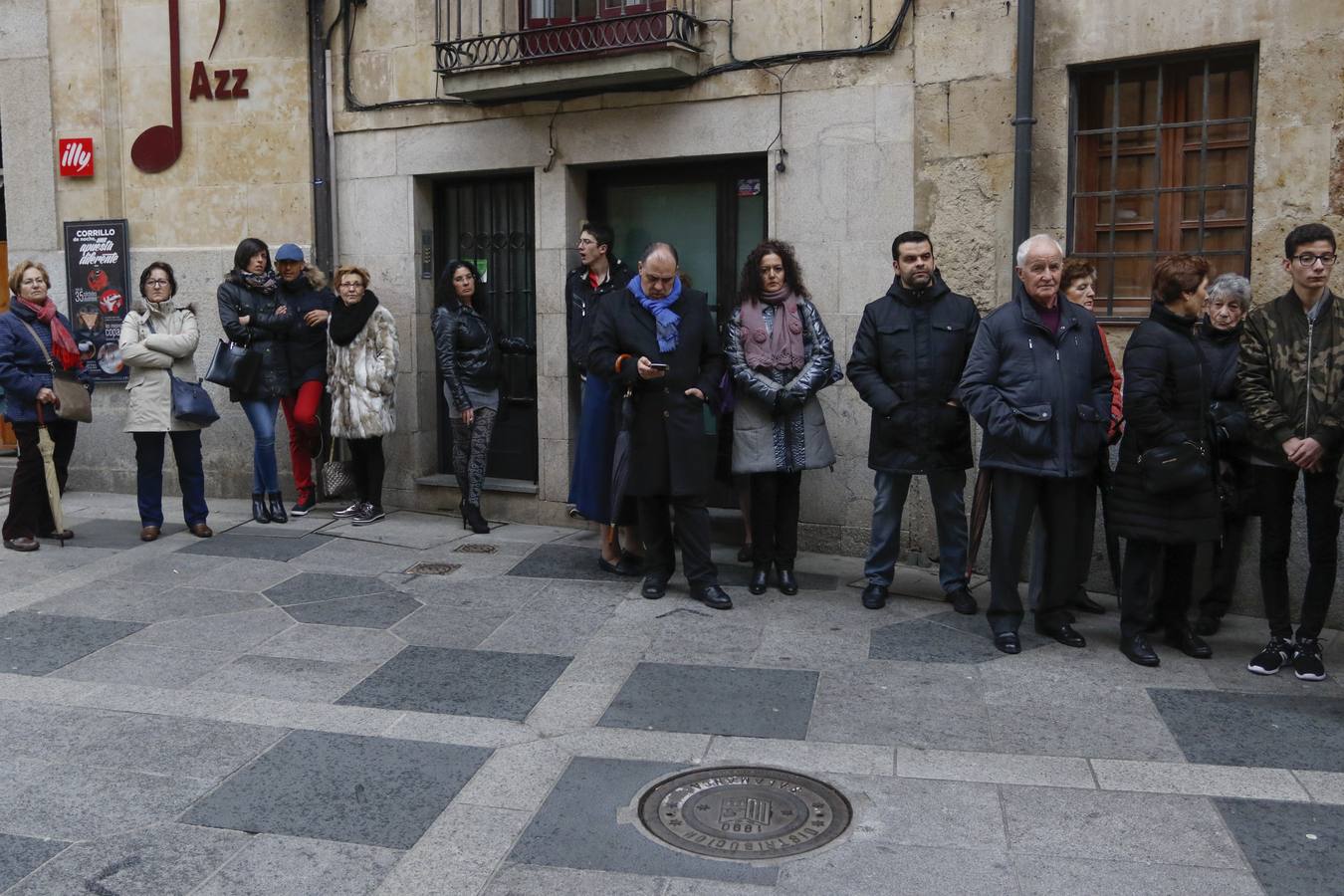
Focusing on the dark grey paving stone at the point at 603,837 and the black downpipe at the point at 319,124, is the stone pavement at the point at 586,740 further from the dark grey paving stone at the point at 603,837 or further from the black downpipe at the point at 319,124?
the black downpipe at the point at 319,124

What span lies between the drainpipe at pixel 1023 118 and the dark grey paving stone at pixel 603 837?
417 centimetres

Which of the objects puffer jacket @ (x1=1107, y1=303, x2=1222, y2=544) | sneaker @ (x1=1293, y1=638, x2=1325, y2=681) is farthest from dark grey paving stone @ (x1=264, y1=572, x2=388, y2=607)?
sneaker @ (x1=1293, y1=638, x2=1325, y2=681)

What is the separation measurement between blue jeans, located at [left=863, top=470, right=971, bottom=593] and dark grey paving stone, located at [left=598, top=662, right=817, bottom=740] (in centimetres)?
139

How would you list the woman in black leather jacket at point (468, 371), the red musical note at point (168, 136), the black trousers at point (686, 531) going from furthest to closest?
1. the red musical note at point (168, 136)
2. the woman in black leather jacket at point (468, 371)
3. the black trousers at point (686, 531)

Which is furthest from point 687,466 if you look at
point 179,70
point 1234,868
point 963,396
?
point 179,70

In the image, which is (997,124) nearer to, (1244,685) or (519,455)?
(1244,685)

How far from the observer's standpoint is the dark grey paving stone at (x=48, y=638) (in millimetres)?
6090

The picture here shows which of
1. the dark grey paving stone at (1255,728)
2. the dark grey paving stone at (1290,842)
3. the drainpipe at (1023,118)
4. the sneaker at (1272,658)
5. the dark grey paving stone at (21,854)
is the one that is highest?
the drainpipe at (1023,118)

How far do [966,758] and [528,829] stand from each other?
5.49ft

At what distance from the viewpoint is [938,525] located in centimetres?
707

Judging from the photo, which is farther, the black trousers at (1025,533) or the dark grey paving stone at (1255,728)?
the black trousers at (1025,533)

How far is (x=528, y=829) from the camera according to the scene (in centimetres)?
425

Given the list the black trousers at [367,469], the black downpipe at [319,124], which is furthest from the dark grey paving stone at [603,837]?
the black downpipe at [319,124]

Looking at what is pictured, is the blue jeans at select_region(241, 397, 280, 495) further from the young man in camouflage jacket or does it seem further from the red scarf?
the young man in camouflage jacket
